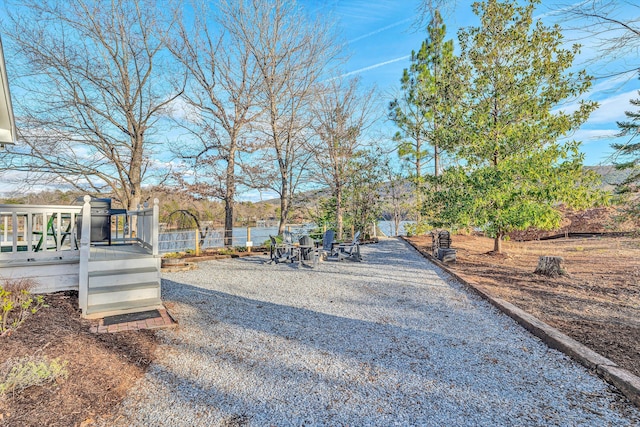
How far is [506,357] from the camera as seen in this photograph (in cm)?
284

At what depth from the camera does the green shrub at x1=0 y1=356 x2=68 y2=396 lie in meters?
2.05

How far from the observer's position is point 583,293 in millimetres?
4703

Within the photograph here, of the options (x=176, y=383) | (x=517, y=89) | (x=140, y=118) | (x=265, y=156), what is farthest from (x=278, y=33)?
(x=176, y=383)

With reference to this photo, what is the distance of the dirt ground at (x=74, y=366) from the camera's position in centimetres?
194

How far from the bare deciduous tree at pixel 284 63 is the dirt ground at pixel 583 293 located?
691 centimetres

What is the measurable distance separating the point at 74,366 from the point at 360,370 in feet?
7.44

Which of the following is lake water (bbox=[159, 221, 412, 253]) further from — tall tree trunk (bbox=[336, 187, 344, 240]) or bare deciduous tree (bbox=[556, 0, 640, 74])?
bare deciduous tree (bbox=[556, 0, 640, 74])

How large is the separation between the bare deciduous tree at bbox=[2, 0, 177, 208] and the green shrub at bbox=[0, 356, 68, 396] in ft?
28.9

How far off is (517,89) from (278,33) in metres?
7.62

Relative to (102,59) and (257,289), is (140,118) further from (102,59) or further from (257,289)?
(257,289)

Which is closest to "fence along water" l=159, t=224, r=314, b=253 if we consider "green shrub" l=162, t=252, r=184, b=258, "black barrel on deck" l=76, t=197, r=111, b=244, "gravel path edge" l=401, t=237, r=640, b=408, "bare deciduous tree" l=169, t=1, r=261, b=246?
"green shrub" l=162, t=252, r=184, b=258

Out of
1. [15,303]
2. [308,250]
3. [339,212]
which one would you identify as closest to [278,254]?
[308,250]

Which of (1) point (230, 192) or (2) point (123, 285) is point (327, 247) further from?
(2) point (123, 285)

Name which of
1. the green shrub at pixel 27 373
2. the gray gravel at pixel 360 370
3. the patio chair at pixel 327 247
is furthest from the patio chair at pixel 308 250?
the green shrub at pixel 27 373
